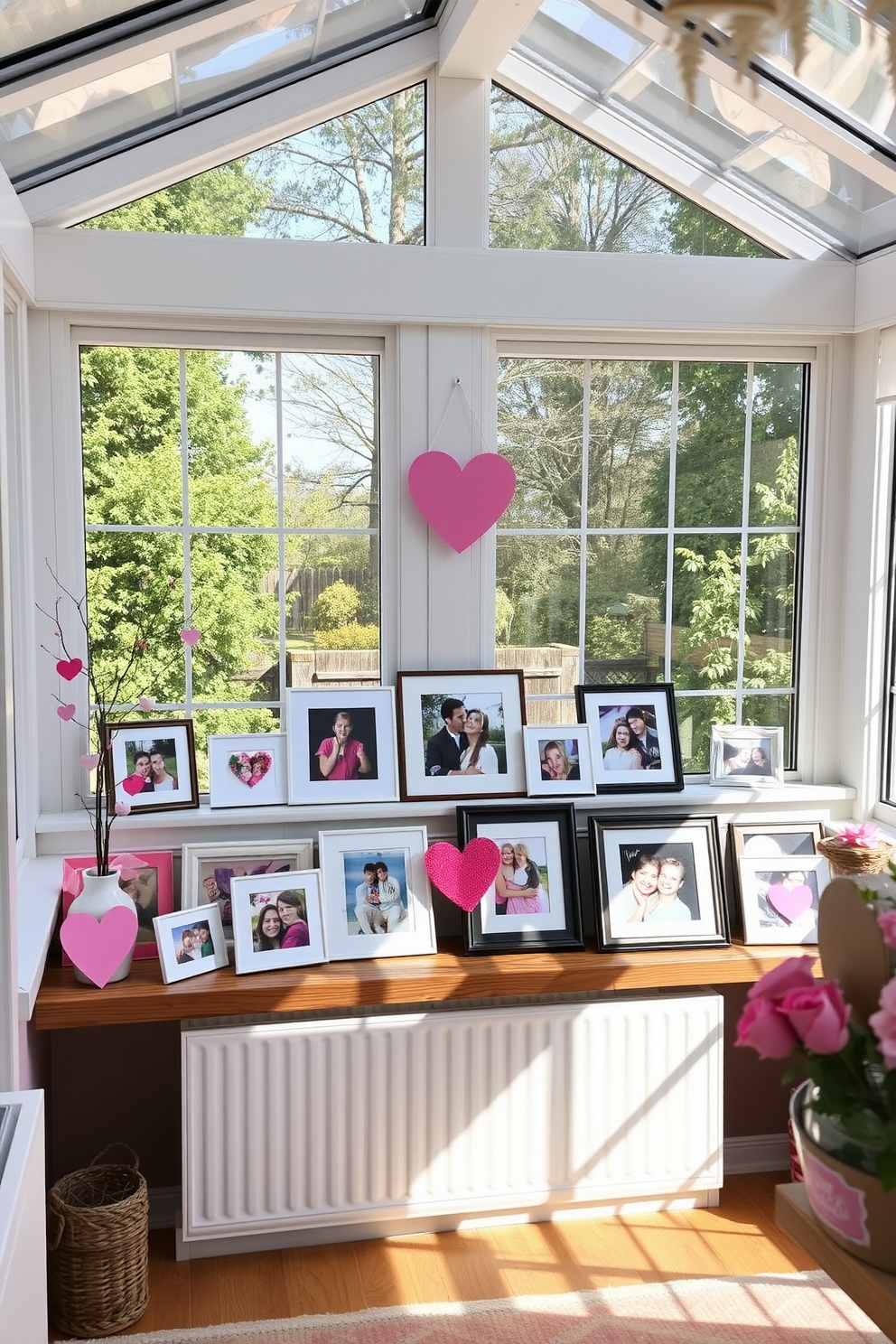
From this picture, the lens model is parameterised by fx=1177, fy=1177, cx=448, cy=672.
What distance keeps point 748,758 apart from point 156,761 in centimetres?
167

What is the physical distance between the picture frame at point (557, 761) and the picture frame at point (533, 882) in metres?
0.09

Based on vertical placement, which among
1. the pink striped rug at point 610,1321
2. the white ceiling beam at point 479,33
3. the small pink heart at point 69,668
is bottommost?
the pink striped rug at point 610,1321

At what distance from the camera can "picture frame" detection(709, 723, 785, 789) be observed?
11.2 ft

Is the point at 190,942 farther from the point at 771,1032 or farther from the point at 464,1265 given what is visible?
the point at 771,1032

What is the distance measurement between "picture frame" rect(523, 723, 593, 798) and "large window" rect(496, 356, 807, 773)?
142mm

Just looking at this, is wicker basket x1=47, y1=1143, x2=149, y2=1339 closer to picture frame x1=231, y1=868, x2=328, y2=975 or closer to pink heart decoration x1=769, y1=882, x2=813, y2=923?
picture frame x1=231, y1=868, x2=328, y2=975

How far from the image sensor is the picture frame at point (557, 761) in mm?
3219

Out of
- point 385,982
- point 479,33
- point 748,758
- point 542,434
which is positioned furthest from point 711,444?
point 385,982

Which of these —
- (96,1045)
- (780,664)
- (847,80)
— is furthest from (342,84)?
(96,1045)

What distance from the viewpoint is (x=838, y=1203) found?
117 cm

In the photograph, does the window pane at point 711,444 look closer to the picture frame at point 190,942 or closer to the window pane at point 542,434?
the window pane at point 542,434

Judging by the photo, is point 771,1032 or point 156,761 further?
point 156,761

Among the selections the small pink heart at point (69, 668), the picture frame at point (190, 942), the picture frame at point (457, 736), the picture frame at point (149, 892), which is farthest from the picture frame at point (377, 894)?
the small pink heart at point (69, 668)

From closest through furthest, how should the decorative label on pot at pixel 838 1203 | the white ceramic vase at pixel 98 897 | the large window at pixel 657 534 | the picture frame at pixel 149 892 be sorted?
the decorative label on pot at pixel 838 1203 < the white ceramic vase at pixel 98 897 < the picture frame at pixel 149 892 < the large window at pixel 657 534
